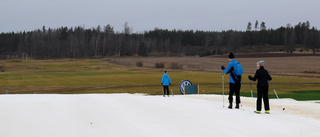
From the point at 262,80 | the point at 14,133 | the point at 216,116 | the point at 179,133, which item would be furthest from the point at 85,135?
the point at 262,80

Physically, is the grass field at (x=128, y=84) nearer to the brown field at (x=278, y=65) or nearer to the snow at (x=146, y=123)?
the brown field at (x=278, y=65)

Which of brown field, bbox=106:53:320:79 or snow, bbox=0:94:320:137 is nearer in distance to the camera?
snow, bbox=0:94:320:137

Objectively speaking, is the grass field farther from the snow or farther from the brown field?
→ the snow

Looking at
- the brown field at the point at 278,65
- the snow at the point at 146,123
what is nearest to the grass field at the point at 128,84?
the brown field at the point at 278,65

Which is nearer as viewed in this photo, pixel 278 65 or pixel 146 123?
pixel 146 123

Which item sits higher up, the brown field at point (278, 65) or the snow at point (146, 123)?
the snow at point (146, 123)

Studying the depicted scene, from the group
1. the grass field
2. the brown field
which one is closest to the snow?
the grass field

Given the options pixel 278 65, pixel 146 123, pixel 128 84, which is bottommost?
pixel 128 84

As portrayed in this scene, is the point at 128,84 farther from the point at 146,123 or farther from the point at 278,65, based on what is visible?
the point at 278,65

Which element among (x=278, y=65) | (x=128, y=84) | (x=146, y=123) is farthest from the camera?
(x=278, y=65)

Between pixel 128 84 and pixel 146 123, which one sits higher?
pixel 146 123

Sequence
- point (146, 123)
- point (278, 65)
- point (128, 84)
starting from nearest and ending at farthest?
1. point (146, 123)
2. point (128, 84)
3. point (278, 65)

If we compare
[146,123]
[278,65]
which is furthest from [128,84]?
[278,65]

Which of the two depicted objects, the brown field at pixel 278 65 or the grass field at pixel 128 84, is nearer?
the grass field at pixel 128 84
